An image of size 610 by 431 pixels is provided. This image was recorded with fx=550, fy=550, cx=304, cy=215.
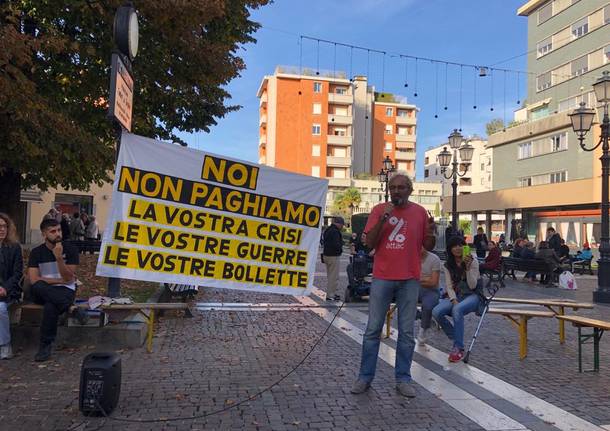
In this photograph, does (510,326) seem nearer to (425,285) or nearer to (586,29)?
(425,285)

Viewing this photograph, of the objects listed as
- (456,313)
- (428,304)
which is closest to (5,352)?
(428,304)

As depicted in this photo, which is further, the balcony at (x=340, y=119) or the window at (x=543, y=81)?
the balcony at (x=340, y=119)

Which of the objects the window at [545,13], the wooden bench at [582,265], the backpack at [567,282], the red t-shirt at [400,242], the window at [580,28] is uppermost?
the window at [545,13]

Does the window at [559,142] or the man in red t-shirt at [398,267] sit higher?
the window at [559,142]

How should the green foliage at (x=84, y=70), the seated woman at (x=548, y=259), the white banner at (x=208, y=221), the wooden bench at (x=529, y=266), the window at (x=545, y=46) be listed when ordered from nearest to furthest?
the white banner at (x=208, y=221)
the green foliage at (x=84, y=70)
the wooden bench at (x=529, y=266)
the seated woman at (x=548, y=259)
the window at (x=545, y=46)

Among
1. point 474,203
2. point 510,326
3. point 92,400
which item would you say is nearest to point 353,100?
point 474,203

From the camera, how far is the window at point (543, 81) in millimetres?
42812

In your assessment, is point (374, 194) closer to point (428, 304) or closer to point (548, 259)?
point (548, 259)

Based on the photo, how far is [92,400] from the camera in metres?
4.29

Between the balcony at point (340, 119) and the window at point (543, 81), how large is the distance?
32.5 metres

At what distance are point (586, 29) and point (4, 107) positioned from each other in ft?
132

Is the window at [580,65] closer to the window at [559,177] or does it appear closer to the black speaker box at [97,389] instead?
the window at [559,177]

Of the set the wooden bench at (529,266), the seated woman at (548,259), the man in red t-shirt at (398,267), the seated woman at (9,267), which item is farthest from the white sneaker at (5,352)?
the seated woman at (548,259)

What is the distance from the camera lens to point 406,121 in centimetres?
8519
